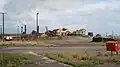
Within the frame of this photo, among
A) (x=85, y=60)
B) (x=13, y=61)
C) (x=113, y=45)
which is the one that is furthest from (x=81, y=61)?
(x=113, y=45)

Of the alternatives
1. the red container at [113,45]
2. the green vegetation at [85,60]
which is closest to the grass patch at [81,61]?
the green vegetation at [85,60]

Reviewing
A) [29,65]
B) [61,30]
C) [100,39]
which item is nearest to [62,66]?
[29,65]

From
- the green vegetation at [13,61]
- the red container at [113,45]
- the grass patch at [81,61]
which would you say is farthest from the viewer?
the red container at [113,45]

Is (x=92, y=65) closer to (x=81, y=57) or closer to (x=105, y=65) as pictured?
(x=105, y=65)

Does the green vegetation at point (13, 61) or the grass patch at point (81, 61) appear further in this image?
the grass patch at point (81, 61)

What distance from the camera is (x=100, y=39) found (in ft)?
283

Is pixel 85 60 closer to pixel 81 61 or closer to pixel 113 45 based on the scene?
pixel 81 61

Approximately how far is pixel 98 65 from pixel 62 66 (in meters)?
2.21

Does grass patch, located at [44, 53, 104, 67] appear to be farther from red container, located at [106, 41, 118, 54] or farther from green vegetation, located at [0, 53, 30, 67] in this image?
red container, located at [106, 41, 118, 54]

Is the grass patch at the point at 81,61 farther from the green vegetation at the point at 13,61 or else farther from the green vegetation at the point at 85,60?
the green vegetation at the point at 13,61

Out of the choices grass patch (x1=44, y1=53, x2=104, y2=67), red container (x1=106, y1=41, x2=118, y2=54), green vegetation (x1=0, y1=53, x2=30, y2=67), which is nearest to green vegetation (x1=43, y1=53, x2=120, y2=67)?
grass patch (x1=44, y1=53, x2=104, y2=67)

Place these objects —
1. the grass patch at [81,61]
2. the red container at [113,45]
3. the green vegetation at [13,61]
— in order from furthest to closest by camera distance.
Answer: the red container at [113,45]
the grass patch at [81,61]
the green vegetation at [13,61]

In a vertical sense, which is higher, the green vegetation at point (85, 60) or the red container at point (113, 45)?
the red container at point (113, 45)

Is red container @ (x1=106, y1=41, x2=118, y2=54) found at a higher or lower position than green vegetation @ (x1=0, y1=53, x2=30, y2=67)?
higher
